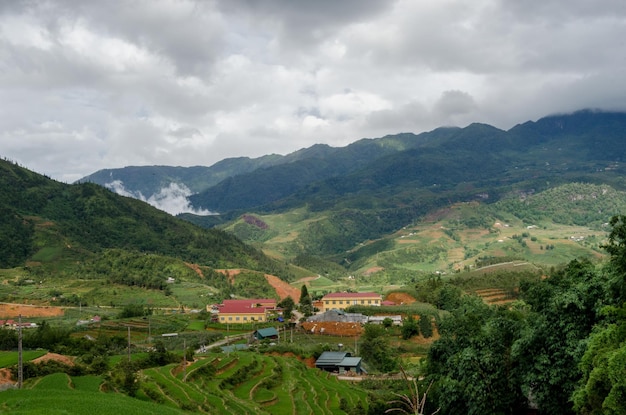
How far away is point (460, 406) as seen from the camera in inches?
1267

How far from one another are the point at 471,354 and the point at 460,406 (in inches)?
140

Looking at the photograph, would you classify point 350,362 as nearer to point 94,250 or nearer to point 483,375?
point 483,375

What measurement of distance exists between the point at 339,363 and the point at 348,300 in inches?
1956

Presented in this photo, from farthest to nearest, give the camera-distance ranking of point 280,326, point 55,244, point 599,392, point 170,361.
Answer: point 55,244 → point 280,326 → point 170,361 → point 599,392

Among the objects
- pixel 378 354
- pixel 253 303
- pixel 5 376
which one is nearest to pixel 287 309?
pixel 253 303

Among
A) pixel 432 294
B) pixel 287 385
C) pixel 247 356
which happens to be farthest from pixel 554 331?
pixel 432 294

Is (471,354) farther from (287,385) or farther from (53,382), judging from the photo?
(53,382)

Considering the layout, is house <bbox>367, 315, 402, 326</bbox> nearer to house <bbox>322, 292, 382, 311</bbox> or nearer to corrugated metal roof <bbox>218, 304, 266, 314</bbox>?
house <bbox>322, 292, 382, 311</bbox>

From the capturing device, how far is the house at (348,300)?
371ft

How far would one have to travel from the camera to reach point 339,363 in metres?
64.4

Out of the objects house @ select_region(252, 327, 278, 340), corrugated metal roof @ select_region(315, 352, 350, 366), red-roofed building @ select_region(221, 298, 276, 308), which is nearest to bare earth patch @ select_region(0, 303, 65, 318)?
red-roofed building @ select_region(221, 298, 276, 308)

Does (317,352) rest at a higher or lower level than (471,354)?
lower

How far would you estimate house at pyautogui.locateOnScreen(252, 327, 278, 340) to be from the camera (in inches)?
3312

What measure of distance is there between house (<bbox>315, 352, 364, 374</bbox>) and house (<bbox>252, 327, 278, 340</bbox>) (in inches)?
747
